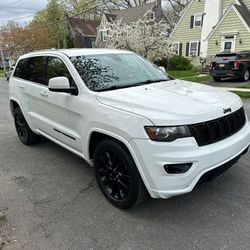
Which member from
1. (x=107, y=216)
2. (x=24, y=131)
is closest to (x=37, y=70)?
(x=24, y=131)

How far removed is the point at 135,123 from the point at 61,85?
122 cm

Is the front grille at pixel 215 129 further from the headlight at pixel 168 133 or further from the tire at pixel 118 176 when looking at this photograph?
the tire at pixel 118 176

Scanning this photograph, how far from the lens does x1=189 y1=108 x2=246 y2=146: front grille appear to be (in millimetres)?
2578

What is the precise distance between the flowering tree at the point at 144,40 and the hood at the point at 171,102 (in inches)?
724

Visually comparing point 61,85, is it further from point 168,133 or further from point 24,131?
point 24,131

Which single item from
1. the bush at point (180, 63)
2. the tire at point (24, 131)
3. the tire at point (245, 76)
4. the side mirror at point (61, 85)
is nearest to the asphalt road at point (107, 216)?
the tire at point (24, 131)

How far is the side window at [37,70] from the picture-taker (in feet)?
14.1

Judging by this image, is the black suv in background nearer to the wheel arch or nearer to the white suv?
the white suv

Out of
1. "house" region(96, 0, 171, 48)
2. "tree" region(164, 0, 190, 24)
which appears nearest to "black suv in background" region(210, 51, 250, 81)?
"house" region(96, 0, 171, 48)

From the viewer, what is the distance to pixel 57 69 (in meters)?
3.91

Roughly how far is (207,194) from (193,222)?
61 cm

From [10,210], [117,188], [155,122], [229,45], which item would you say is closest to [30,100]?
[10,210]

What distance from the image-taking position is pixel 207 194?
334cm

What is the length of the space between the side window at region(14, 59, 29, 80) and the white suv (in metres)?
0.74
